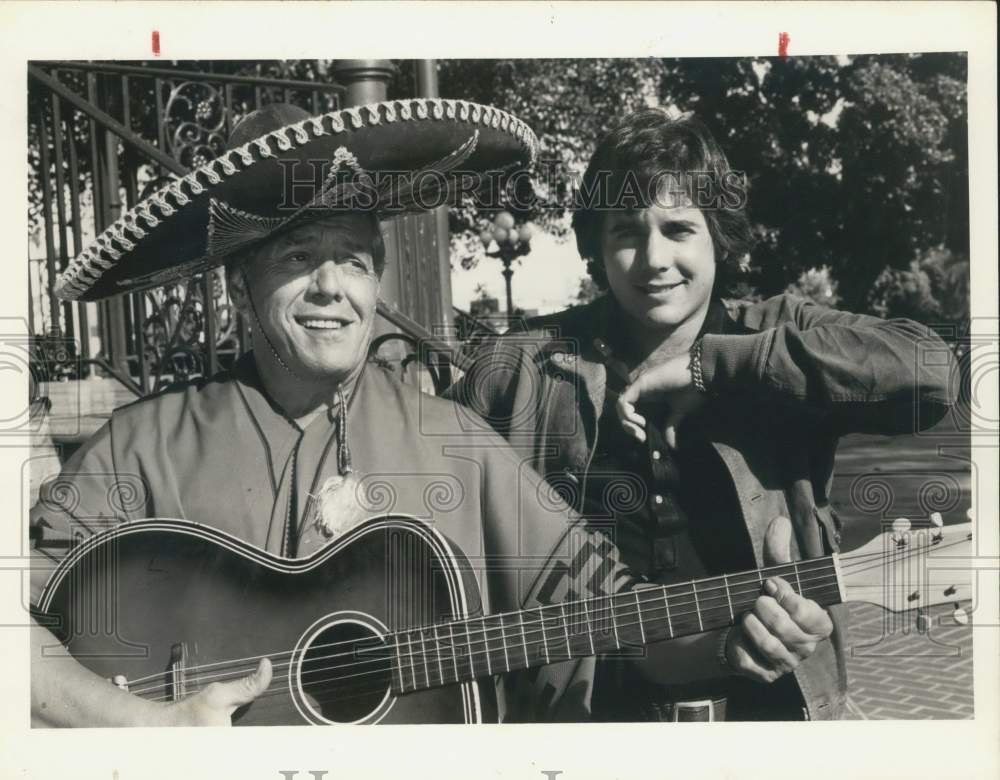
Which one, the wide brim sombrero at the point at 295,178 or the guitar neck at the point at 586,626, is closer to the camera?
the wide brim sombrero at the point at 295,178

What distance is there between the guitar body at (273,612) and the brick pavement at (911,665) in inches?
48.0

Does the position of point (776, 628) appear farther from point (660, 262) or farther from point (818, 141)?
point (818, 141)

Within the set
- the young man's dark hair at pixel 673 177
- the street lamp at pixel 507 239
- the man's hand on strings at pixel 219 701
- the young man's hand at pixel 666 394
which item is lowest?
the man's hand on strings at pixel 219 701

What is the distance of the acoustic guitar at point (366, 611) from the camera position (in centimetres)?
309

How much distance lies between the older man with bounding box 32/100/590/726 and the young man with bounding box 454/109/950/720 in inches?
8.0

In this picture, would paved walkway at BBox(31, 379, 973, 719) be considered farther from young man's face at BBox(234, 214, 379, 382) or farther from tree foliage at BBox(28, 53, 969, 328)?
young man's face at BBox(234, 214, 379, 382)

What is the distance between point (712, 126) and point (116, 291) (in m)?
2.02

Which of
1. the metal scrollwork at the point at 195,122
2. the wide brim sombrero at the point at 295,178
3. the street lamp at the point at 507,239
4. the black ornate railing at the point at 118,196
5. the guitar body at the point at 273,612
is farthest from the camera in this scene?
the metal scrollwork at the point at 195,122

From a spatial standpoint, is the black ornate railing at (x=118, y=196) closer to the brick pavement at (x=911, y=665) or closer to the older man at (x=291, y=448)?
the older man at (x=291, y=448)

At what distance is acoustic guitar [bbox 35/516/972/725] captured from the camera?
309 centimetres

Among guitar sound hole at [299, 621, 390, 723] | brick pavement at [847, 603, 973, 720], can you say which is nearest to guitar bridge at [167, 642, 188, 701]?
guitar sound hole at [299, 621, 390, 723]

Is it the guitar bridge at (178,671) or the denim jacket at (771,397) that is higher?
the denim jacket at (771,397)

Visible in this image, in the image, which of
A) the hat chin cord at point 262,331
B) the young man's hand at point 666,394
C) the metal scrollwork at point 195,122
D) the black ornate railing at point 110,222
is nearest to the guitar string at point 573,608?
the young man's hand at point 666,394

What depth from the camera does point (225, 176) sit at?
2.90 m
